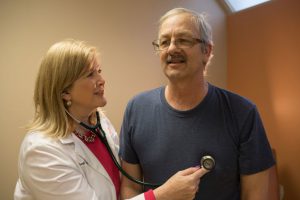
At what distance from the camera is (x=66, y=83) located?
53.8 inches

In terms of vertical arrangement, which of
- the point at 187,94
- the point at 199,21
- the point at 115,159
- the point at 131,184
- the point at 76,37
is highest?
the point at 76,37

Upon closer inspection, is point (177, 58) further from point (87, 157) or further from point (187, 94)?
point (87, 157)

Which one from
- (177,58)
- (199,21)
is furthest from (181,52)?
(199,21)

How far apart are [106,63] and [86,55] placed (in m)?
1.15

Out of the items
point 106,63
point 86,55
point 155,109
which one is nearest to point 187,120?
point 155,109

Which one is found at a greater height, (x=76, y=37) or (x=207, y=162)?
(x=76, y=37)

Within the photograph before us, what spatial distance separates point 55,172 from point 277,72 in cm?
192

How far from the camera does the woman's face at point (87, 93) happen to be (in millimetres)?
1391

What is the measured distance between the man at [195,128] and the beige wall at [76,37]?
1.16m

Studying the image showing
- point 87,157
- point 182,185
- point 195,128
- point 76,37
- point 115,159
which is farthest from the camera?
point 76,37

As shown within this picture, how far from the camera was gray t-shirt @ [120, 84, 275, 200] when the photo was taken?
121cm

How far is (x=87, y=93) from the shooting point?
1.40 m

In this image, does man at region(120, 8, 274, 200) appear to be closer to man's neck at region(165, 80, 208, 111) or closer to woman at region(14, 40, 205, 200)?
man's neck at region(165, 80, 208, 111)

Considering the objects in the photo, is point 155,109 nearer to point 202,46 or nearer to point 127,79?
point 202,46
